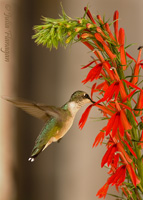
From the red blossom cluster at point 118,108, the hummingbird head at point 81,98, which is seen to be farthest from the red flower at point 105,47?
the hummingbird head at point 81,98

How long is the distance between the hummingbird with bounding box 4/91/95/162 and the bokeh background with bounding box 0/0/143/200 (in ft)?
1.51

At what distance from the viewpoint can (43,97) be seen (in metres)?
1.22

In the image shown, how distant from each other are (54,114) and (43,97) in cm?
57

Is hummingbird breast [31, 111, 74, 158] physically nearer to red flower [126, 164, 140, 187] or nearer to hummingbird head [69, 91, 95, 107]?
hummingbird head [69, 91, 95, 107]

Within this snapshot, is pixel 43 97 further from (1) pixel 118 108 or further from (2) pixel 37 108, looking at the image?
(1) pixel 118 108

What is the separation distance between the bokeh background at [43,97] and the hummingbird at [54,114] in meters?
0.46

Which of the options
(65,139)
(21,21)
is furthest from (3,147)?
(21,21)

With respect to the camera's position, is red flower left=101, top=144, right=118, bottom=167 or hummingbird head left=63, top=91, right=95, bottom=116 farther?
hummingbird head left=63, top=91, right=95, bottom=116

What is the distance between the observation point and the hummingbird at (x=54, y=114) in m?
0.62

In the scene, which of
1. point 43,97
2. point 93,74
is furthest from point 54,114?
point 43,97

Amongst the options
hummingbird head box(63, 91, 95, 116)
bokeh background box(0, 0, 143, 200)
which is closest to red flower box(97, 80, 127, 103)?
hummingbird head box(63, 91, 95, 116)

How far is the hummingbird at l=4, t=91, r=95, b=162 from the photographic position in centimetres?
62

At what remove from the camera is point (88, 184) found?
1248 millimetres

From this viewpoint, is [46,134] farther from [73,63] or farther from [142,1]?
[142,1]
